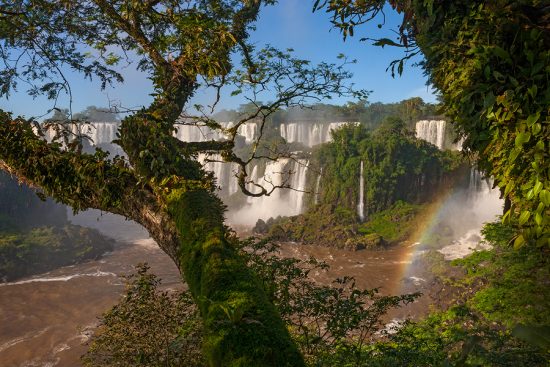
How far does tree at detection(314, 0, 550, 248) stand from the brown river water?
10639 millimetres

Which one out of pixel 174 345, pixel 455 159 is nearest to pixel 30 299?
pixel 174 345

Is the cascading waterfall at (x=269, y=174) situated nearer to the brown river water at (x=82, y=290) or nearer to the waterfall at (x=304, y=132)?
the waterfall at (x=304, y=132)

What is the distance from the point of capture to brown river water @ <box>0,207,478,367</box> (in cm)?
1551

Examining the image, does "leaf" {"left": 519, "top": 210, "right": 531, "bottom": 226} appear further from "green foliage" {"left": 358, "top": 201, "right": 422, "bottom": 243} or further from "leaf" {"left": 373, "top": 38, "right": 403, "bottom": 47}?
"green foliage" {"left": 358, "top": 201, "right": 422, "bottom": 243}

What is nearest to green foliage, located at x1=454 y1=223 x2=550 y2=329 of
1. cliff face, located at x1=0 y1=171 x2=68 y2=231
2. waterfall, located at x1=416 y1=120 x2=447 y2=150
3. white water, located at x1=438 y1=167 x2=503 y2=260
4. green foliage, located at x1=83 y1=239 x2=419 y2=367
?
green foliage, located at x1=83 y1=239 x2=419 y2=367

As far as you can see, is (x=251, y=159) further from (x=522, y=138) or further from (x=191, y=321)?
(x=522, y=138)

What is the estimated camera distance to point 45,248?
27703mm

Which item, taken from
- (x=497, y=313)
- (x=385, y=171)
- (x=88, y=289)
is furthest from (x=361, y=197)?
(x=497, y=313)

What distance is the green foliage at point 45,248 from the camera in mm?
25234

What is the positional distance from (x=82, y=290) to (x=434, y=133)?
34030 millimetres

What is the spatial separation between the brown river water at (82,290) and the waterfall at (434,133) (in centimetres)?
1434

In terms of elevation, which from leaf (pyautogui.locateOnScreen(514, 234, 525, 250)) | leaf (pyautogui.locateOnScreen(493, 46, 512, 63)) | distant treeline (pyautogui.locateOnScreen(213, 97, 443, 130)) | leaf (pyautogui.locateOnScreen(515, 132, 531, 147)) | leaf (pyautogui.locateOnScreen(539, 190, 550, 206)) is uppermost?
distant treeline (pyautogui.locateOnScreen(213, 97, 443, 130))

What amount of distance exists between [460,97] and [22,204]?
135ft

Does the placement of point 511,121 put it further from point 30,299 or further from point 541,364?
point 30,299
